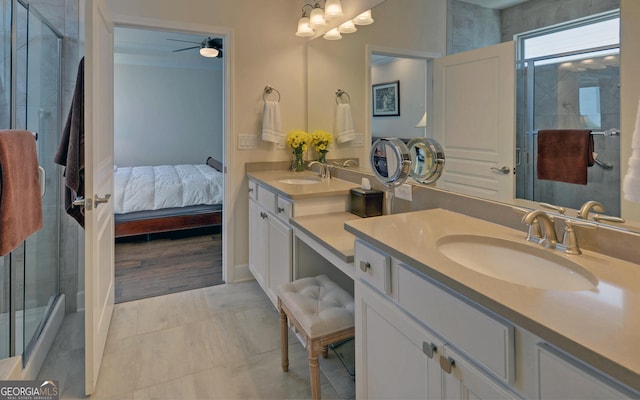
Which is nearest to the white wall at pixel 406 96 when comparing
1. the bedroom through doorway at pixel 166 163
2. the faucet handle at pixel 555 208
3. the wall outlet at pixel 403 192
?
the wall outlet at pixel 403 192

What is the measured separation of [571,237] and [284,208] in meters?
1.44

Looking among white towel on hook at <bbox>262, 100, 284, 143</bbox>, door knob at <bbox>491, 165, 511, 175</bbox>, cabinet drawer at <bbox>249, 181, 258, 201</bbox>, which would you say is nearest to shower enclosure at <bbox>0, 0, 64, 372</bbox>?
cabinet drawer at <bbox>249, 181, 258, 201</bbox>

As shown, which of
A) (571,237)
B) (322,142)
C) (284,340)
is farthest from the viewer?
(322,142)

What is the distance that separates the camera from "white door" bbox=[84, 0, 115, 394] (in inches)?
Result: 65.2

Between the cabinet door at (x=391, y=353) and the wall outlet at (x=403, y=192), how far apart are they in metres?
0.71

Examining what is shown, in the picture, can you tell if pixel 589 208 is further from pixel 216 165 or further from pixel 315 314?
pixel 216 165

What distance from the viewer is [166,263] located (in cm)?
356

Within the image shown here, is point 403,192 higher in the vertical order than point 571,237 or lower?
higher

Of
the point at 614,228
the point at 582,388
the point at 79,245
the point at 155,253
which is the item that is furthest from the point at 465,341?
the point at 155,253

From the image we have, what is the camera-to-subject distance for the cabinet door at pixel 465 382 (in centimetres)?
81

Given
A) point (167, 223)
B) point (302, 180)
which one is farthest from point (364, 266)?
point (167, 223)

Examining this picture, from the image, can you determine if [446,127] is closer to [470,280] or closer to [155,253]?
[470,280]

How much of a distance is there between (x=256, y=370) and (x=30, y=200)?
1300mm

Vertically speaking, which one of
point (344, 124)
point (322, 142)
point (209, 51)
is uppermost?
point (209, 51)
